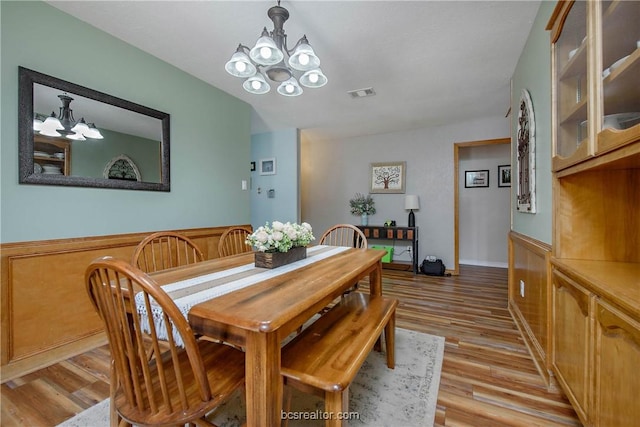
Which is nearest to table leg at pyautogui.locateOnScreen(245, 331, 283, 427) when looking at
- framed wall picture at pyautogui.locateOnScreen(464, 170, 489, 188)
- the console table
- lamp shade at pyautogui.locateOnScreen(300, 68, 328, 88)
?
lamp shade at pyautogui.locateOnScreen(300, 68, 328, 88)

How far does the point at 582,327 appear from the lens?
1.17 metres

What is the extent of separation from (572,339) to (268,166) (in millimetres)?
4130

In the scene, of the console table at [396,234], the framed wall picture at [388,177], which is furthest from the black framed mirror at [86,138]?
the framed wall picture at [388,177]

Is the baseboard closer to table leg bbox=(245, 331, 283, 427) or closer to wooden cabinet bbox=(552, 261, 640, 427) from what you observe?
wooden cabinet bbox=(552, 261, 640, 427)

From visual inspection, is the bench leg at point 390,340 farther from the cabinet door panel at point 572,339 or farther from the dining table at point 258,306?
the cabinet door panel at point 572,339

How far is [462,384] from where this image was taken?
1573mm

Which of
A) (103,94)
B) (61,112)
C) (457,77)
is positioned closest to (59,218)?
(61,112)

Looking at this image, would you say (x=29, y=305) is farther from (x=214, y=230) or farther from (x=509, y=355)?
(x=509, y=355)

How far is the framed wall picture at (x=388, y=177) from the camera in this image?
4.64m

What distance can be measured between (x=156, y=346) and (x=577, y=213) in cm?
202

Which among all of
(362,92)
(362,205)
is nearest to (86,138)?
(362,92)

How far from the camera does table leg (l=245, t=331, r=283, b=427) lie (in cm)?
82

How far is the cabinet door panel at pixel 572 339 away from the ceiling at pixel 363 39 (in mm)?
1785

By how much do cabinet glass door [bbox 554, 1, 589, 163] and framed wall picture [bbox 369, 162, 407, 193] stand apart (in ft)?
10.3
